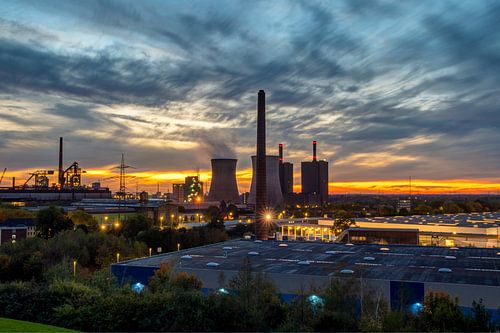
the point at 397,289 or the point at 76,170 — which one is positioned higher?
the point at 76,170

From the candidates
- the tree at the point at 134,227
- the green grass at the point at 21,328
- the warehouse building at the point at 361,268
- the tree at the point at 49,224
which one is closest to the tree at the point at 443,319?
the warehouse building at the point at 361,268

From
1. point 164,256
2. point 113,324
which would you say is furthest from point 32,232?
point 113,324

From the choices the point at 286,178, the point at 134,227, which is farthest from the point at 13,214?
the point at 286,178

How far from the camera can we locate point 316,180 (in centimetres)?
14450

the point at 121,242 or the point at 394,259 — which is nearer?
the point at 394,259

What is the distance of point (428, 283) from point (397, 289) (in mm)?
969

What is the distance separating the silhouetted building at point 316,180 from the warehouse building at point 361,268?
120 m

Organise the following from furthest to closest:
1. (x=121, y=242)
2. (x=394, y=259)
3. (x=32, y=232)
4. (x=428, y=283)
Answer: (x=32, y=232)
(x=121, y=242)
(x=394, y=259)
(x=428, y=283)

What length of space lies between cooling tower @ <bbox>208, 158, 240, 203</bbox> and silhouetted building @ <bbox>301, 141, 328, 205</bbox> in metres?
72.5

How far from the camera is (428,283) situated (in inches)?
552

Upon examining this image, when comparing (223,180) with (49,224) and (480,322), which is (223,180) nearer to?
(49,224)

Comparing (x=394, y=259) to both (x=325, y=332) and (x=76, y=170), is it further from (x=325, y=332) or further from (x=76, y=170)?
(x=76, y=170)

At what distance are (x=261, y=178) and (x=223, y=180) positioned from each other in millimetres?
33503

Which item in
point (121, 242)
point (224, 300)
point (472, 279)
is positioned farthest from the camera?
point (121, 242)
